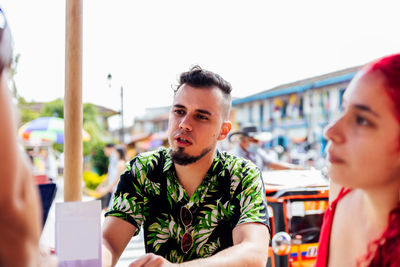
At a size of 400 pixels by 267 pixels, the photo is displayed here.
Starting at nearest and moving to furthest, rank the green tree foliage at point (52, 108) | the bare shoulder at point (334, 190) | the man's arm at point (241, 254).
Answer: the bare shoulder at point (334, 190) → the man's arm at point (241, 254) → the green tree foliage at point (52, 108)

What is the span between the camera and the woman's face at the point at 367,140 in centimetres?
76

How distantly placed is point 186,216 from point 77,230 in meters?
0.66

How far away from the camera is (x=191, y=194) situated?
1.80m

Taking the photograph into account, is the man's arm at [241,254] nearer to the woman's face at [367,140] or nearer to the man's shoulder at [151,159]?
the man's shoulder at [151,159]

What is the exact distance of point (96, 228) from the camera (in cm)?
121

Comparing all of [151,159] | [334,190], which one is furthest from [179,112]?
[334,190]

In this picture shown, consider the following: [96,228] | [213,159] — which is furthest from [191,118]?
[96,228]

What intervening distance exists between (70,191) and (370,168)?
112 cm

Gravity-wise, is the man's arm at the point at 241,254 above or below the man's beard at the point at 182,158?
below

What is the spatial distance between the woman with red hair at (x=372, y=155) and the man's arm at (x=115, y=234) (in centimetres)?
106

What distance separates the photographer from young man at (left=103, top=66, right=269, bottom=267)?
5.62ft

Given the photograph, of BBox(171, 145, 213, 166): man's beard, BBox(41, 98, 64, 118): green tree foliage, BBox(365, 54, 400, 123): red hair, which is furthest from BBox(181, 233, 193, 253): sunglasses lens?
BBox(41, 98, 64, 118): green tree foliage

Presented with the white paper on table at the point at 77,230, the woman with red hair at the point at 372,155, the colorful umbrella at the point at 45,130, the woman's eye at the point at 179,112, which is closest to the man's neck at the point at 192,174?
the woman's eye at the point at 179,112

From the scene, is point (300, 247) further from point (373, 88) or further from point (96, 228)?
point (373, 88)
